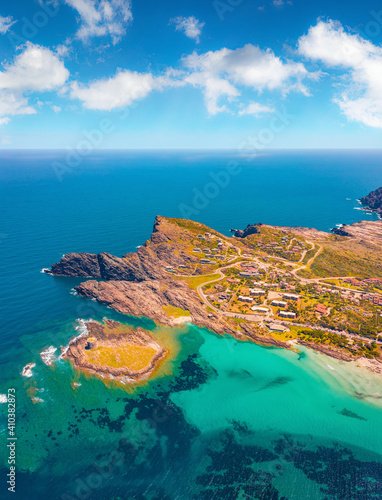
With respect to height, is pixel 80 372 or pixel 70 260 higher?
pixel 70 260

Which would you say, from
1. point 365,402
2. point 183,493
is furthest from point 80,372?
point 365,402

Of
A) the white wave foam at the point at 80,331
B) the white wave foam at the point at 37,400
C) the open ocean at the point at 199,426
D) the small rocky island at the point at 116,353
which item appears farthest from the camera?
the white wave foam at the point at 80,331

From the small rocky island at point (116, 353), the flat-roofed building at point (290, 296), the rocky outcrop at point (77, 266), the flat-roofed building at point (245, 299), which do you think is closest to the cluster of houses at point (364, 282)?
the flat-roofed building at point (290, 296)

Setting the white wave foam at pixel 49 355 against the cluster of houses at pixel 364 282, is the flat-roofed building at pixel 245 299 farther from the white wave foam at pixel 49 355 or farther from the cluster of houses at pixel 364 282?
the white wave foam at pixel 49 355

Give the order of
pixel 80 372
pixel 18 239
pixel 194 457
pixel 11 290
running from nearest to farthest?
pixel 194 457
pixel 80 372
pixel 11 290
pixel 18 239

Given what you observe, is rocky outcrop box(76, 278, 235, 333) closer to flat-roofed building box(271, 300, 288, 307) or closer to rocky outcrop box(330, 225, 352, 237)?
flat-roofed building box(271, 300, 288, 307)

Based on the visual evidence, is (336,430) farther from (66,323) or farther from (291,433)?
(66,323)

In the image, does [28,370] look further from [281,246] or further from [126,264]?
[281,246]
